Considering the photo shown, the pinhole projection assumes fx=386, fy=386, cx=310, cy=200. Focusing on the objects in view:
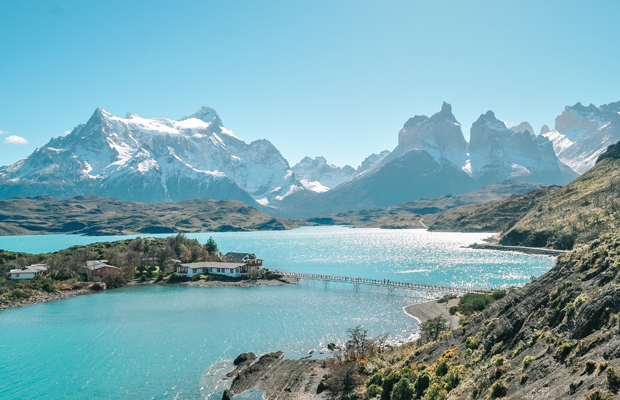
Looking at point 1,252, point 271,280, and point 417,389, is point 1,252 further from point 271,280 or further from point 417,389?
point 417,389

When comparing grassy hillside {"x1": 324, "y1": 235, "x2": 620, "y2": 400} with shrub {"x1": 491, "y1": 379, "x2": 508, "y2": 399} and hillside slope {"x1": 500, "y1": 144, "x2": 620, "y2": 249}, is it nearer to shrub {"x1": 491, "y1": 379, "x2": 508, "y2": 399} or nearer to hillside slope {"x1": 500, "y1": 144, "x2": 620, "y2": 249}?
shrub {"x1": 491, "y1": 379, "x2": 508, "y2": 399}

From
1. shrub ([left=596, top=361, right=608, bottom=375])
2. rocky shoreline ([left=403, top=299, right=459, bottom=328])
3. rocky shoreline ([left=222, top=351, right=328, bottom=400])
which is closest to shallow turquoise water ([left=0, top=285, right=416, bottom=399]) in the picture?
rocky shoreline ([left=403, top=299, right=459, bottom=328])

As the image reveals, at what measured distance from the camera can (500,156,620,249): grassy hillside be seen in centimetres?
13525

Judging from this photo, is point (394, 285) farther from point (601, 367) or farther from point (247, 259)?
point (601, 367)

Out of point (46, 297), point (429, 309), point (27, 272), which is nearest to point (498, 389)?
point (429, 309)

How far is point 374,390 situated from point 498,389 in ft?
44.5

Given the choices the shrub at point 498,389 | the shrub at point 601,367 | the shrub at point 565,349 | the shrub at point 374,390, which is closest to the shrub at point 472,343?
the shrub at point 374,390

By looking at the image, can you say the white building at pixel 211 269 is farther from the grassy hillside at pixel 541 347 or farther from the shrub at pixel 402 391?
the shrub at pixel 402 391

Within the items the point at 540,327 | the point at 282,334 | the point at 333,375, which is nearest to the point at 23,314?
the point at 282,334

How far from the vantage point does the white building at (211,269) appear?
117 meters

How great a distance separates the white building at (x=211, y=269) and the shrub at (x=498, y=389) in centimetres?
10358

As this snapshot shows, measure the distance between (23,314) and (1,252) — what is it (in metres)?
47.4

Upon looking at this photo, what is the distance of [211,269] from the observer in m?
119

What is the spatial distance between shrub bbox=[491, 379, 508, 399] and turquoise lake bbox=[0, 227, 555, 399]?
98.3ft
